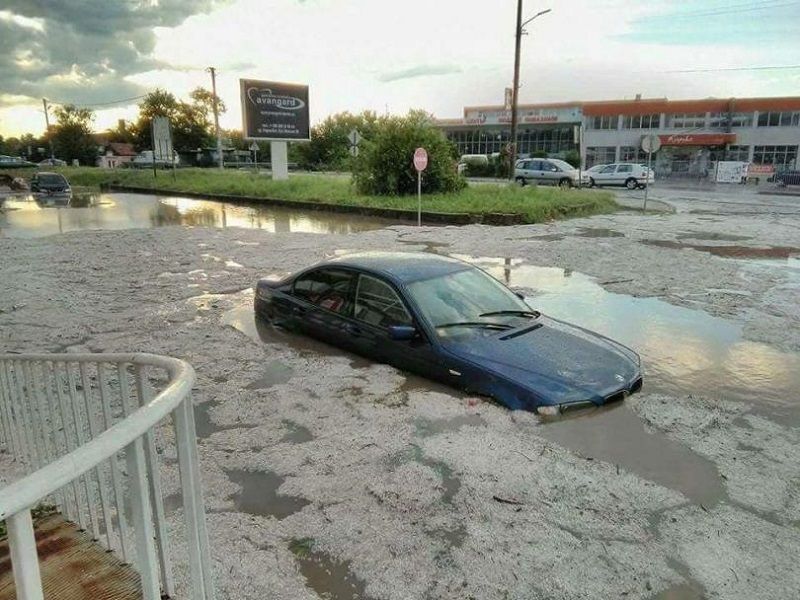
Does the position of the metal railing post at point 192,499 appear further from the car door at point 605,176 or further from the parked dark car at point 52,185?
the parked dark car at point 52,185

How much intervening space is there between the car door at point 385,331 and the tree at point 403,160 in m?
20.0

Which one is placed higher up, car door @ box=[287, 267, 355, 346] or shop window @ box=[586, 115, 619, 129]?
shop window @ box=[586, 115, 619, 129]

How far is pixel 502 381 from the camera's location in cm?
537

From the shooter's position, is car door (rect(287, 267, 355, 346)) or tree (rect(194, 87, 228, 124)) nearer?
car door (rect(287, 267, 355, 346))

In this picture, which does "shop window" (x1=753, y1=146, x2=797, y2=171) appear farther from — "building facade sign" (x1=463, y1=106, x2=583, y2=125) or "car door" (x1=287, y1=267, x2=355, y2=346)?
"car door" (x1=287, y1=267, x2=355, y2=346)

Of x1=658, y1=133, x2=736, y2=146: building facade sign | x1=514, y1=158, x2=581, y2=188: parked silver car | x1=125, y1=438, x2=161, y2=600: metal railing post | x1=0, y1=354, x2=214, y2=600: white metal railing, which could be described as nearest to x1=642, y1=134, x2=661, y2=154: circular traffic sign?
x1=514, y1=158, x2=581, y2=188: parked silver car

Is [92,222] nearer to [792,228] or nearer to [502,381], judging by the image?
[502,381]

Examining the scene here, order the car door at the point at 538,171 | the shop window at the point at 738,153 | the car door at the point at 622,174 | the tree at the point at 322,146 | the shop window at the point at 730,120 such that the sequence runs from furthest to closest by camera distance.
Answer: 1. the tree at the point at 322,146
2. the shop window at the point at 738,153
3. the shop window at the point at 730,120
4. the car door at the point at 622,174
5. the car door at the point at 538,171

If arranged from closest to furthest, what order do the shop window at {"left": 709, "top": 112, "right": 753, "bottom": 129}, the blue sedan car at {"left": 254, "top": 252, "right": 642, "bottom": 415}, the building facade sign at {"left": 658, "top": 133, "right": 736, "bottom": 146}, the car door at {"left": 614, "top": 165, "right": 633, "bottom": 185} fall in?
the blue sedan car at {"left": 254, "top": 252, "right": 642, "bottom": 415} → the car door at {"left": 614, "top": 165, "right": 633, "bottom": 185} → the building facade sign at {"left": 658, "top": 133, "right": 736, "bottom": 146} → the shop window at {"left": 709, "top": 112, "right": 753, "bottom": 129}

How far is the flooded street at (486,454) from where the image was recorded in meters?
3.40

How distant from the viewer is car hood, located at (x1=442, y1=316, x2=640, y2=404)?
5234 mm

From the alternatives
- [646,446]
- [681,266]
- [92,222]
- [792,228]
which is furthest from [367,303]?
[92,222]

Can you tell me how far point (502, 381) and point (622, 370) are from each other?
1232mm

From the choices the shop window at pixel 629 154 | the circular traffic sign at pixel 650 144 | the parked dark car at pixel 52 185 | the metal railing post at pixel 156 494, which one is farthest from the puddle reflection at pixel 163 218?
the shop window at pixel 629 154
